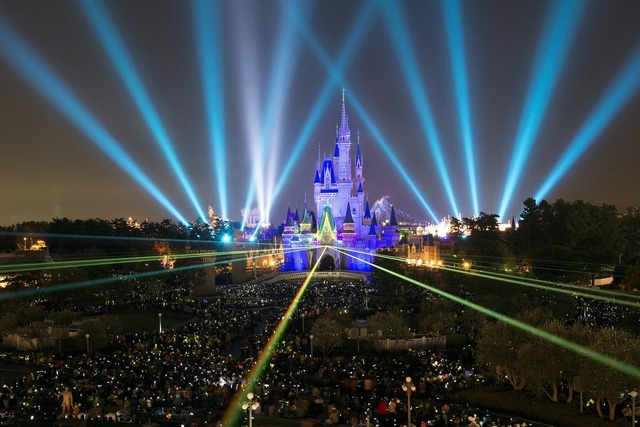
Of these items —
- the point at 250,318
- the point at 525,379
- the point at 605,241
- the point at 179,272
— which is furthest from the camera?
the point at 605,241

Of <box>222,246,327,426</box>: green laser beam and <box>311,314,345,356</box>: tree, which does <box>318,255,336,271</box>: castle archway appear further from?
<box>311,314,345,356</box>: tree

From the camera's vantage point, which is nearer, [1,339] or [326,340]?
[326,340]

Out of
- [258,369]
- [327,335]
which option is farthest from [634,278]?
[258,369]

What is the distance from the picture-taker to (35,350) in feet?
98.0

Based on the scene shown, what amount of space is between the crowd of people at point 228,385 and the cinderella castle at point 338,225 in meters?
62.3

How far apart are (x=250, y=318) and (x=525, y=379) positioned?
20.4 metres

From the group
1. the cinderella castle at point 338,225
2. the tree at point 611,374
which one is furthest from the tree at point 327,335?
the cinderella castle at point 338,225

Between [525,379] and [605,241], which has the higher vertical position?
[605,241]

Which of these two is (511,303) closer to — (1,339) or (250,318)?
(250,318)

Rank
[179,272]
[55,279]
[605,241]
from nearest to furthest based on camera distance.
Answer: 1. [55,279]
2. [179,272]
3. [605,241]

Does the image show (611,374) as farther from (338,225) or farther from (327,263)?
(338,225)

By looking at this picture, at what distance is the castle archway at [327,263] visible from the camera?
95.1 m

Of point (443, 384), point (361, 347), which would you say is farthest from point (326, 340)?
point (443, 384)

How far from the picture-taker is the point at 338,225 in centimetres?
11694
